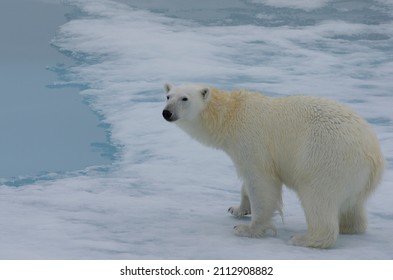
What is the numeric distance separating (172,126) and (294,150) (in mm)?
3371

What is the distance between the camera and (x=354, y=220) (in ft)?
14.8

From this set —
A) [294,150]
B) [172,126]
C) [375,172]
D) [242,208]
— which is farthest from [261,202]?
[172,126]

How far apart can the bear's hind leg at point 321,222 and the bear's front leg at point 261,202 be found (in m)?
0.23

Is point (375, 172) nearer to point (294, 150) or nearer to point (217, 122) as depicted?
point (294, 150)

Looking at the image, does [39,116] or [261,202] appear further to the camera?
[39,116]

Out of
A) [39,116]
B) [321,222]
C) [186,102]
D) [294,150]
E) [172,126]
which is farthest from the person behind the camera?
[39,116]

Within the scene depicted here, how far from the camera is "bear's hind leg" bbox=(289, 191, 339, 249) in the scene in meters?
4.16

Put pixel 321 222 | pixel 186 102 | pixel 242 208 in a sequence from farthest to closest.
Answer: pixel 242 208
pixel 186 102
pixel 321 222

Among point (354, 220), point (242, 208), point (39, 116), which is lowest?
point (39, 116)

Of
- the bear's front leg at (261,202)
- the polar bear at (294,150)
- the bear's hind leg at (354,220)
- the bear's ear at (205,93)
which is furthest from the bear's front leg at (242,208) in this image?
the bear's ear at (205,93)

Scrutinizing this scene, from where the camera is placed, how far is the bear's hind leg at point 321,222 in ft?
13.6

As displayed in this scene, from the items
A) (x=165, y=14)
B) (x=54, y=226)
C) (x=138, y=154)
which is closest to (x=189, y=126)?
(x=54, y=226)

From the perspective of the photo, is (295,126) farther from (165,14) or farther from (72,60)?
(165,14)

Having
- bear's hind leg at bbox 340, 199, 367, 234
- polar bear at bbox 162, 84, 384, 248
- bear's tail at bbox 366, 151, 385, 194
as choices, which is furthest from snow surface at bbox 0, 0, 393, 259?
bear's tail at bbox 366, 151, 385, 194
